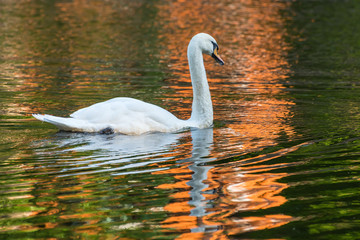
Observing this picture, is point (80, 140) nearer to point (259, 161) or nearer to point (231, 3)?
point (259, 161)

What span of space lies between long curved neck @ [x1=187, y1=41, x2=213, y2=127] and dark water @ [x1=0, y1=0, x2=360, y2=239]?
28cm

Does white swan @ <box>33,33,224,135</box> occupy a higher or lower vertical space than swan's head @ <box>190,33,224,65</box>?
lower

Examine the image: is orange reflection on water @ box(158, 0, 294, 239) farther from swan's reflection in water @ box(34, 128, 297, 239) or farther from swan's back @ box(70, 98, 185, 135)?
swan's back @ box(70, 98, 185, 135)

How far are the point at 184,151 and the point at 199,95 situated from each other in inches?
77.5

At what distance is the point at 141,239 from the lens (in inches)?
208

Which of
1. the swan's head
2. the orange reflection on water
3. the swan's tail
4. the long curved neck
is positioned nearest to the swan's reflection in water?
the orange reflection on water

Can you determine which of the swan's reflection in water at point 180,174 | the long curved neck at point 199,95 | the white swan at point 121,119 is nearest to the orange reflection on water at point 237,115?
the swan's reflection in water at point 180,174

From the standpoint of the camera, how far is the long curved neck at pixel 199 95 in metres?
10.2

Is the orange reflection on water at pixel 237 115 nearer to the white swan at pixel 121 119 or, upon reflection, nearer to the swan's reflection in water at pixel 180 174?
the swan's reflection in water at pixel 180 174

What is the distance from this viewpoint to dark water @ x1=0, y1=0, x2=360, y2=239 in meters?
5.76

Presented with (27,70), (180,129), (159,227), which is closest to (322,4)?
(27,70)

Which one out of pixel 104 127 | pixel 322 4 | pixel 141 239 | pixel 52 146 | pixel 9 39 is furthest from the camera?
pixel 322 4

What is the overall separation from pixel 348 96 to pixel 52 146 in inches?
266

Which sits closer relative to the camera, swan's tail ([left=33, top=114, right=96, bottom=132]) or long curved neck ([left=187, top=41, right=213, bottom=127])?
swan's tail ([left=33, top=114, right=96, bottom=132])
